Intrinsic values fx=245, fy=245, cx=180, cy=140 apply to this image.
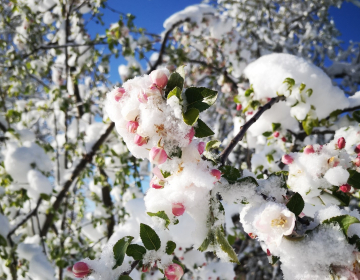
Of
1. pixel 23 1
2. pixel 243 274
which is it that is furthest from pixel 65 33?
pixel 243 274

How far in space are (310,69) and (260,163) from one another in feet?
2.34

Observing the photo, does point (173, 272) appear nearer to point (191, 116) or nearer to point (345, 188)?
point (191, 116)

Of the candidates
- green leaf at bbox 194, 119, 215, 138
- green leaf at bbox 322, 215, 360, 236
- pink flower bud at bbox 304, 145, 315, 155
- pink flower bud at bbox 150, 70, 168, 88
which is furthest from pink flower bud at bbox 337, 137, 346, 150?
pink flower bud at bbox 150, 70, 168, 88

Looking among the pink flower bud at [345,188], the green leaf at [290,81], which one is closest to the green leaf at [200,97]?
the pink flower bud at [345,188]

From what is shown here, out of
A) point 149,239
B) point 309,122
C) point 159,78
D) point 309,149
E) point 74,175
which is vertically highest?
point 309,122

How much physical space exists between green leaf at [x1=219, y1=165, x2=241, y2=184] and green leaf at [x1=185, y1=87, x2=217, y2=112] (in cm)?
16

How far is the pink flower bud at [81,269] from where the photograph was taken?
539 millimetres

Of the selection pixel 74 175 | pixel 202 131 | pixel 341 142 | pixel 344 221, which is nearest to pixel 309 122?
pixel 341 142

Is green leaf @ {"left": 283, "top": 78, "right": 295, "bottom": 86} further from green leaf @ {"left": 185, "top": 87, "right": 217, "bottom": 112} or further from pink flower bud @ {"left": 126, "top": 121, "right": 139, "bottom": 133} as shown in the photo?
pink flower bud @ {"left": 126, "top": 121, "right": 139, "bottom": 133}

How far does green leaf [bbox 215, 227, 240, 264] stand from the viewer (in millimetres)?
487

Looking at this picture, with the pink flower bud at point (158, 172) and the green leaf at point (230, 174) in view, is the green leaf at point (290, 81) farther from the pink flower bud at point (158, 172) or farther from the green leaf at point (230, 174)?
the pink flower bud at point (158, 172)

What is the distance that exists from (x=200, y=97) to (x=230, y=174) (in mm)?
186

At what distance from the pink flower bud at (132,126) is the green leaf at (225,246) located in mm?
263

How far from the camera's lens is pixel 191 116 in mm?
454
